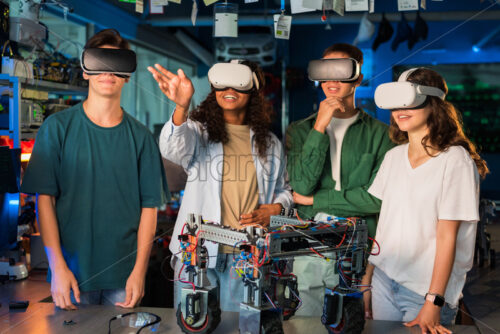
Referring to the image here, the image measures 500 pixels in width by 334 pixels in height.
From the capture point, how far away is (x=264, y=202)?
6.61 ft

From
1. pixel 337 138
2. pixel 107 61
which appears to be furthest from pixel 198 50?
pixel 107 61

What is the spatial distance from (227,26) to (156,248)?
1594 millimetres

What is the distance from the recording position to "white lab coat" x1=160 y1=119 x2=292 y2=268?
74.3 inches

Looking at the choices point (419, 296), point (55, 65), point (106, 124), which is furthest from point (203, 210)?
point (55, 65)

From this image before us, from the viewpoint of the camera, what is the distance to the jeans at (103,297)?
178 cm

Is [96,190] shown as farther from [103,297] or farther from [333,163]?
[333,163]

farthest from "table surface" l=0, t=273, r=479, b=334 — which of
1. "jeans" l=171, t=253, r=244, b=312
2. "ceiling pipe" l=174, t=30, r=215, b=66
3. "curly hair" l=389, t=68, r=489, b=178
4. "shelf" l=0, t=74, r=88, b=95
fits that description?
"ceiling pipe" l=174, t=30, r=215, b=66

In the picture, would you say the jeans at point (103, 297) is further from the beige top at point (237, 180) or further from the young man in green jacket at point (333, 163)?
the young man in green jacket at point (333, 163)

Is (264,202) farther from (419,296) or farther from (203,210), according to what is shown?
(419,296)

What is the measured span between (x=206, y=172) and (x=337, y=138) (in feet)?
1.75

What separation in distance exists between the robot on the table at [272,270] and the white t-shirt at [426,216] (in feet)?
0.79

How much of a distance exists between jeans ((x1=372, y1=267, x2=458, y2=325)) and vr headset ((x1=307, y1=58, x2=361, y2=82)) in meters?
0.71

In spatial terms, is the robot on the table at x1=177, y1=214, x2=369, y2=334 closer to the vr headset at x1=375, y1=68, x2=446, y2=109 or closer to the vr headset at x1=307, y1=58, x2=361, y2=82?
the vr headset at x1=375, y1=68, x2=446, y2=109

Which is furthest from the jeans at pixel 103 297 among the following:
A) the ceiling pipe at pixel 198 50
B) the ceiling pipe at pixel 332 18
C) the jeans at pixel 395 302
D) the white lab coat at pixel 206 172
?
the ceiling pipe at pixel 198 50
